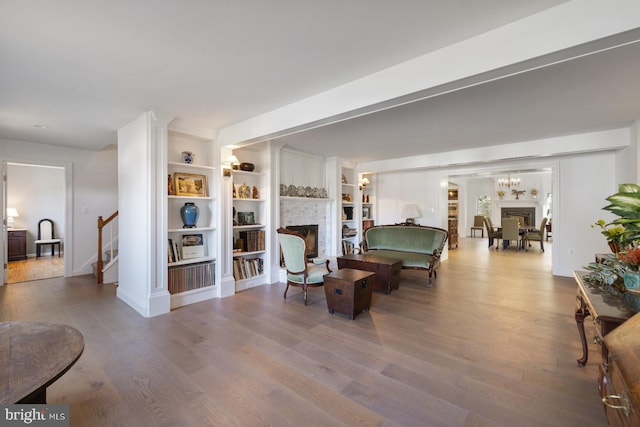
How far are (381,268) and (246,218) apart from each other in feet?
7.59

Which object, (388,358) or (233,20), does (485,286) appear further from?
(233,20)

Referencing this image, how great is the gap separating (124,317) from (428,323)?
3476 millimetres

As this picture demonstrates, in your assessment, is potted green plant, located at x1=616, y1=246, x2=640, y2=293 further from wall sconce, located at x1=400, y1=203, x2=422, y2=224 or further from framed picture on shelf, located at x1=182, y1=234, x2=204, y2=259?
wall sconce, located at x1=400, y1=203, x2=422, y2=224

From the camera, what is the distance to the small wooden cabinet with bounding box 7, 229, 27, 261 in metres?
6.81

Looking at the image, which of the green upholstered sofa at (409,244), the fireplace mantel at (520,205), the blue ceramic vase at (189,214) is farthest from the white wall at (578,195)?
the fireplace mantel at (520,205)

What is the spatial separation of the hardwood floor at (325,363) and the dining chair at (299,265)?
284 millimetres

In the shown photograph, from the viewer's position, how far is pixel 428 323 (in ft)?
10.5

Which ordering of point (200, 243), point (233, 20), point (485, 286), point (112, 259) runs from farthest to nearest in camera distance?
point (112, 259) < point (485, 286) < point (200, 243) < point (233, 20)

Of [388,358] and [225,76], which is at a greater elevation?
[225,76]

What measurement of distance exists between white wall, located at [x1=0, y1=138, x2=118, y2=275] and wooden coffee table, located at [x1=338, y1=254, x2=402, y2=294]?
484 cm

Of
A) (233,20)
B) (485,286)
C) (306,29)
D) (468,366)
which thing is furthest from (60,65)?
(485,286)

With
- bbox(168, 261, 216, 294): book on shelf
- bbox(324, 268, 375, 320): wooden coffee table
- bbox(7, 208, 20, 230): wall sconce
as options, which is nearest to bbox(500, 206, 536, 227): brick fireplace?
bbox(324, 268, 375, 320): wooden coffee table

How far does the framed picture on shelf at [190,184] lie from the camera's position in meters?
3.90

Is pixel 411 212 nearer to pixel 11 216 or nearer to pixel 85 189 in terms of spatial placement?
pixel 85 189
